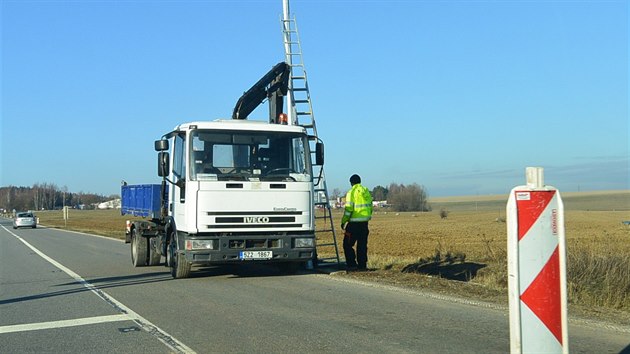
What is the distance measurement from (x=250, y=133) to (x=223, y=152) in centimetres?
65

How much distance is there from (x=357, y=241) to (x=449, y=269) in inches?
129

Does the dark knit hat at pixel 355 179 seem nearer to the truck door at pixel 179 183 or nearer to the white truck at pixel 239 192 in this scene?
the white truck at pixel 239 192

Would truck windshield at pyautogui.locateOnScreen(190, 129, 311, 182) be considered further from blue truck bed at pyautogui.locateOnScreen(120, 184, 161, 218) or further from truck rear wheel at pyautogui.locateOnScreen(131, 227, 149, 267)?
truck rear wheel at pyautogui.locateOnScreen(131, 227, 149, 267)

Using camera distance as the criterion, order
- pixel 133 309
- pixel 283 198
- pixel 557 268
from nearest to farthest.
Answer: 1. pixel 557 268
2. pixel 133 309
3. pixel 283 198

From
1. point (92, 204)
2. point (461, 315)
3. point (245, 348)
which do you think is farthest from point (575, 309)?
point (92, 204)

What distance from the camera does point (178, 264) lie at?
508 inches

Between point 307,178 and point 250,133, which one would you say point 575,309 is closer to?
point 307,178

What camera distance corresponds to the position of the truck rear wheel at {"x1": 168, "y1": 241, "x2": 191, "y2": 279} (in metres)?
12.8

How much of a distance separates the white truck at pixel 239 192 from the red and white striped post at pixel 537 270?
804cm

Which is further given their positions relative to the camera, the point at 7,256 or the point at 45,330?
the point at 7,256

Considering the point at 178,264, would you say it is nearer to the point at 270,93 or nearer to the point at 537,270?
the point at 270,93

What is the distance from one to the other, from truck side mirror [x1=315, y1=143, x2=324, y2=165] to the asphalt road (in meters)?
2.39

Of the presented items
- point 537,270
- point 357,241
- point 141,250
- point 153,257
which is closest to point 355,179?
point 357,241

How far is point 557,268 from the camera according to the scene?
445 cm
